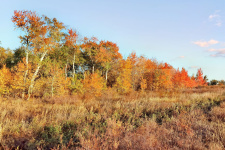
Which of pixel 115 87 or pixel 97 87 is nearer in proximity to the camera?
pixel 97 87

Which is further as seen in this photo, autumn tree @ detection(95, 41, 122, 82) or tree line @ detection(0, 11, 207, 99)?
autumn tree @ detection(95, 41, 122, 82)

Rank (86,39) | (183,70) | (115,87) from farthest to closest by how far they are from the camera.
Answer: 1. (183,70)
2. (86,39)
3. (115,87)

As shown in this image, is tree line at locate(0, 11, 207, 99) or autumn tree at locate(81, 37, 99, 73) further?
autumn tree at locate(81, 37, 99, 73)

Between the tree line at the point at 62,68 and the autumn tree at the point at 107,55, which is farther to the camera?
the autumn tree at the point at 107,55

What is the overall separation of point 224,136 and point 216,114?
2.91 m

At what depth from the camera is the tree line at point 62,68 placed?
18344 millimetres

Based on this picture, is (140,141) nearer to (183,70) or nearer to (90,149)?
(90,149)

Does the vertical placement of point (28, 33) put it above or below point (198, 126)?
above

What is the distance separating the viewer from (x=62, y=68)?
109 feet

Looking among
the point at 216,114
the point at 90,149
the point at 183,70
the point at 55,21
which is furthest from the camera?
the point at 183,70

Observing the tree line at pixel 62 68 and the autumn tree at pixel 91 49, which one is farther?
the autumn tree at pixel 91 49

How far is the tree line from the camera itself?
18344 millimetres

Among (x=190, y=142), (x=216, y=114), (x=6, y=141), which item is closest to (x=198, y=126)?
(x=190, y=142)

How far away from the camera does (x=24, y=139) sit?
4922 mm
